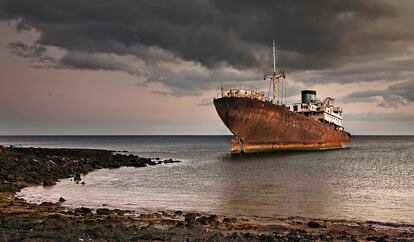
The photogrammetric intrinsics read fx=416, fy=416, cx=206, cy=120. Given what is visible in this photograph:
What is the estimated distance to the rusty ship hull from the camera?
56.4 m

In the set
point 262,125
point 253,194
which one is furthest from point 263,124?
point 253,194

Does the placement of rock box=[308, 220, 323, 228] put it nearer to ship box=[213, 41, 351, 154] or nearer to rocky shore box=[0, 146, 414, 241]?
rocky shore box=[0, 146, 414, 241]

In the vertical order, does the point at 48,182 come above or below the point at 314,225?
above

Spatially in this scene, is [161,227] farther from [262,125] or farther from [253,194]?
[262,125]

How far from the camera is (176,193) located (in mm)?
25000

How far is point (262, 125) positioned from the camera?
5847 cm

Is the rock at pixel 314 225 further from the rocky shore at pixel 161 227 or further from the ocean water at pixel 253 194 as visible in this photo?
the ocean water at pixel 253 194

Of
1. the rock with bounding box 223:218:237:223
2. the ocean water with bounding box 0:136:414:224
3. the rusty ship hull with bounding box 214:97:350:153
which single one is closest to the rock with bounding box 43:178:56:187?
the ocean water with bounding box 0:136:414:224

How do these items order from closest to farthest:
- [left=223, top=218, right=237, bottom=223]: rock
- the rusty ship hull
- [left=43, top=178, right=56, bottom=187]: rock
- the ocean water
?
1. [left=223, top=218, right=237, bottom=223]: rock
2. the ocean water
3. [left=43, top=178, right=56, bottom=187]: rock
4. the rusty ship hull

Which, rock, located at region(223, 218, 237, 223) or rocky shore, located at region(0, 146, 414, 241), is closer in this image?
rocky shore, located at region(0, 146, 414, 241)

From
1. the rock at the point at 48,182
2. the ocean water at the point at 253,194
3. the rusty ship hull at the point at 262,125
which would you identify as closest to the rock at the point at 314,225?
the ocean water at the point at 253,194

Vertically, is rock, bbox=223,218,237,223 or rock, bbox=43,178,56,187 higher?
rock, bbox=43,178,56,187

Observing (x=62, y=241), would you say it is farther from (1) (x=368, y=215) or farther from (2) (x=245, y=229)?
(1) (x=368, y=215)

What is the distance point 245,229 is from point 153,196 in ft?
34.0
